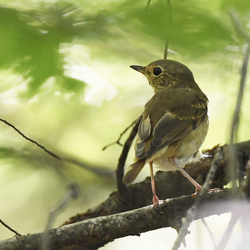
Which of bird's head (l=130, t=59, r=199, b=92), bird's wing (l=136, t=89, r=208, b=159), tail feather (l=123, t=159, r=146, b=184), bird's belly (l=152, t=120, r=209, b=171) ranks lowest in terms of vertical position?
tail feather (l=123, t=159, r=146, b=184)

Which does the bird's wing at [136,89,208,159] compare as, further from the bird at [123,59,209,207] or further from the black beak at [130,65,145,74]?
the black beak at [130,65,145,74]

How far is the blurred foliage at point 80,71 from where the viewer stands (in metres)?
3.04

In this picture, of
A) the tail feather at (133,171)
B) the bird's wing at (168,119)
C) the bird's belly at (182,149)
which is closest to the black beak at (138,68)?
the bird's wing at (168,119)

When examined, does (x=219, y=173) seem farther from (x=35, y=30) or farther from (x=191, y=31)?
(x=35, y=30)

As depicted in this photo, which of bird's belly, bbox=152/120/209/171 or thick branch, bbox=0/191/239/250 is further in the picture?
bird's belly, bbox=152/120/209/171

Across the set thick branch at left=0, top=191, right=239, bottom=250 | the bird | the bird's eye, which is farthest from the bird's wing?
thick branch at left=0, top=191, right=239, bottom=250

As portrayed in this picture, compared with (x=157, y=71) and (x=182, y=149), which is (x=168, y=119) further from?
(x=157, y=71)

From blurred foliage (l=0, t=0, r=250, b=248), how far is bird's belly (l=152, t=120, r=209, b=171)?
419mm

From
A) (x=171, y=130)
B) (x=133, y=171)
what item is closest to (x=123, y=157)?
(x=133, y=171)

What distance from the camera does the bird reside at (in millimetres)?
3840

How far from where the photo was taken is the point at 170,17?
9.80ft

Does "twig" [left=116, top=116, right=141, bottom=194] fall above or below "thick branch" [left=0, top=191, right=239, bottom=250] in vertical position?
above

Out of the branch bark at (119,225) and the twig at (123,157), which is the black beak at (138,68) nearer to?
the twig at (123,157)

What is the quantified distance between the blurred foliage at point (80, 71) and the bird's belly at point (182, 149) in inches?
16.5
